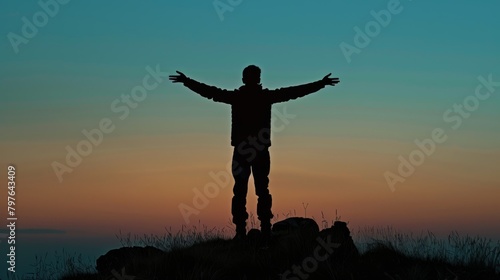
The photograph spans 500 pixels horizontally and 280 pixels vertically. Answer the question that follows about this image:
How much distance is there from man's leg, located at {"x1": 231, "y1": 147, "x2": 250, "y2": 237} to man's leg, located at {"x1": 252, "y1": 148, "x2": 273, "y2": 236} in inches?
8.3

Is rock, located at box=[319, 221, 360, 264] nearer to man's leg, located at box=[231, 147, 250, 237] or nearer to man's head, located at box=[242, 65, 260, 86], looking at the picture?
man's leg, located at box=[231, 147, 250, 237]

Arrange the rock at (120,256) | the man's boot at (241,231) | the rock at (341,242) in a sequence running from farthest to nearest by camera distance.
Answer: the man's boot at (241,231)
the rock at (120,256)
the rock at (341,242)

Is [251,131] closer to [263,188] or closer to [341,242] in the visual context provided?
[263,188]

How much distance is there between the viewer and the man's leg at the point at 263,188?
14.1 meters

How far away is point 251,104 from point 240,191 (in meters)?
1.82

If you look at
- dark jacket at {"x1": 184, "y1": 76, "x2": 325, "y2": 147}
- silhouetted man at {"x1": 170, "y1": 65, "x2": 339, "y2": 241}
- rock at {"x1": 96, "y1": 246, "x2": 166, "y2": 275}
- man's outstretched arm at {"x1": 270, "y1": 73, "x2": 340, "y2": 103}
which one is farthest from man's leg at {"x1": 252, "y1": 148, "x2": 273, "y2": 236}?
rock at {"x1": 96, "y1": 246, "x2": 166, "y2": 275}

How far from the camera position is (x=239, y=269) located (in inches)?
460

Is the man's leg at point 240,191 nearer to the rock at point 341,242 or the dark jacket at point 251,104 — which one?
the dark jacket at point 251,104

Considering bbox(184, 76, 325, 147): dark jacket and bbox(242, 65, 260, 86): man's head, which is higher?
bbox(242, 65, 260, 86): man's head

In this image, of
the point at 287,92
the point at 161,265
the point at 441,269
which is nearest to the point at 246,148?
the point at 287,92

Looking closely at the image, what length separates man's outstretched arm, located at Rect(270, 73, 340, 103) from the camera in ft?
46.7

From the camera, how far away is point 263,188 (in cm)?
1423

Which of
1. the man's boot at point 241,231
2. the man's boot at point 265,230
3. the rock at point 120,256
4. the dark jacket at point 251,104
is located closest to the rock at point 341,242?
the man's boot at point 265,230

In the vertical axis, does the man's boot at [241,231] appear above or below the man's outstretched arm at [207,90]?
below
